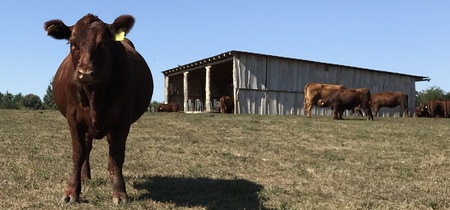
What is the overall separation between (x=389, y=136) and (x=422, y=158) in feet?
13.0

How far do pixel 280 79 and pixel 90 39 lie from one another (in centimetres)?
A: 2782

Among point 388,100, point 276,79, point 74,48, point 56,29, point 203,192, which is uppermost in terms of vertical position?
point 276,79

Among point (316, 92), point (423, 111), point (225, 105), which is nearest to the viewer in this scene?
point (316, 92)

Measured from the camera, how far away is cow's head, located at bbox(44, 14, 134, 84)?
14.0ft

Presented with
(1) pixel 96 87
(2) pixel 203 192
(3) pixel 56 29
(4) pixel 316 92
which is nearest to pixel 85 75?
(1) pixel 96 87

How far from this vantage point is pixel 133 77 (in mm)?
5363

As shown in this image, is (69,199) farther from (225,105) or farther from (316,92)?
(225,105)

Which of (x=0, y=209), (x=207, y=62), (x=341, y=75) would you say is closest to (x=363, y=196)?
(x=0, y=209)

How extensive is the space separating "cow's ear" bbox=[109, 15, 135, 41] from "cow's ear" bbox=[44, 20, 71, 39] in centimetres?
50

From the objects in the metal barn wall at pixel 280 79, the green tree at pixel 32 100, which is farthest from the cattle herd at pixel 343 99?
the green tree at pixel 32 100

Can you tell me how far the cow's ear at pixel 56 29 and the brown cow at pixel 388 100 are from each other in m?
32.1

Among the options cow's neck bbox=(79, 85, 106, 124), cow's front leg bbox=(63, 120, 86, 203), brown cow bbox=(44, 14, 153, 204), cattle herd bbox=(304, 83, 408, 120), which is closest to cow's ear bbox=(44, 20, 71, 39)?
brown cow bbox=(44, 14, 153, 204)

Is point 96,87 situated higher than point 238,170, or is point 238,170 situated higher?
point 96,87

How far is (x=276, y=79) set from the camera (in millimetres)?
31547
